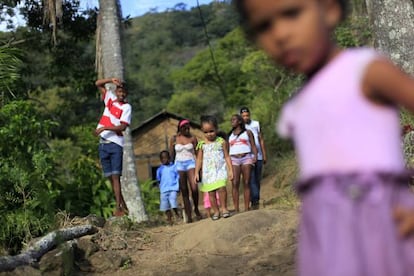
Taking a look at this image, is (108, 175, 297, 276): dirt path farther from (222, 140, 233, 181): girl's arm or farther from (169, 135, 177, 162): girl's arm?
(169, 135, 177, 162): girl's arm

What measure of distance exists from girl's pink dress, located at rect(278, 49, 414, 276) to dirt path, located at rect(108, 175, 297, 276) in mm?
4067

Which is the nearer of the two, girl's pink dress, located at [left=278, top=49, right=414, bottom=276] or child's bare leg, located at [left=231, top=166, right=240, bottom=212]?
girl's pink dress, located at [left=278, top=49, right=414, bottom=276]

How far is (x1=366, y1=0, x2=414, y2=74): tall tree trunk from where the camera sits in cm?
776

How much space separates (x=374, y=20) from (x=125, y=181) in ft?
12.3

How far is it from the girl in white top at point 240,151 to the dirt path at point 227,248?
1.10 metres

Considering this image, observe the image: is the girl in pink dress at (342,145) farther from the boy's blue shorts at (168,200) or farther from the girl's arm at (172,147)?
the boy's blue shorts at (168,200)

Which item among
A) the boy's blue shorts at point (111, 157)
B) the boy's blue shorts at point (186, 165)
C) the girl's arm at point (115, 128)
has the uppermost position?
the girl's arm at point (115, 128)

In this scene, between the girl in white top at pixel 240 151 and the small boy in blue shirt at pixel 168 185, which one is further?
the small boy in blue shirt at pixel 168 185

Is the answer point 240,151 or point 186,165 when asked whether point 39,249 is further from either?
point 240,151

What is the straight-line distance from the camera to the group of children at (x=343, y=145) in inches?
70.7

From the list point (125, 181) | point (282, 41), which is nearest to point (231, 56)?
point (125, 181)

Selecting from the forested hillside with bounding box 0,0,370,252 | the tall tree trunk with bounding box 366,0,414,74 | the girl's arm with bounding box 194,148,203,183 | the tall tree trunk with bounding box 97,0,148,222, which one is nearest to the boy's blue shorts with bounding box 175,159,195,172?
the girl's arm with bounding box 194,148,203,183

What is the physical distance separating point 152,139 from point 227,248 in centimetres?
2310

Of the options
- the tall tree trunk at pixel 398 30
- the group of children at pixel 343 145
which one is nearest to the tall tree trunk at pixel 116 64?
the tall tree trunk at pixel 398 30
